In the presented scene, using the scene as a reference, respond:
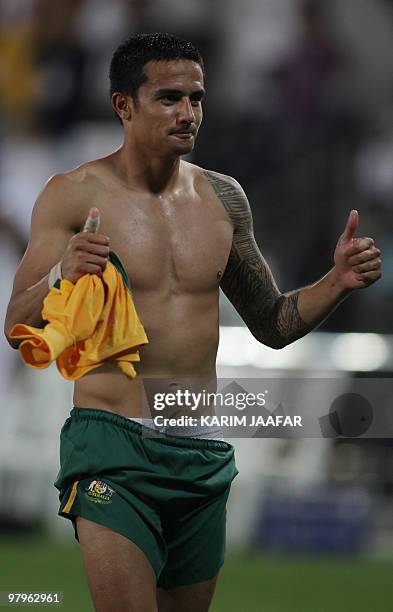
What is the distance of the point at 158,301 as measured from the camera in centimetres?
381

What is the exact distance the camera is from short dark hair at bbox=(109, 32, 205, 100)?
3.87 metres

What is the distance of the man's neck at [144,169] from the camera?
12.8ft

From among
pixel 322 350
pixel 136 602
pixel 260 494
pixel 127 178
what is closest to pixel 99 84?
pixel 322 350

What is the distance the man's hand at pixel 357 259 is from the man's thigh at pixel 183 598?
1015 mm

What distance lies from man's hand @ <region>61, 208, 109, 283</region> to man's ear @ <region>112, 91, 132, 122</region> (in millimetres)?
666

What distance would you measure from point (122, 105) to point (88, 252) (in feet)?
2.61

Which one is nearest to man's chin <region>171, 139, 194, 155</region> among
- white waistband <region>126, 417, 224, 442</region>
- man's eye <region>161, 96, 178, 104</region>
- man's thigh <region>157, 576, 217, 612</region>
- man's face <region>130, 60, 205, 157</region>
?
man's face <region>130, 60, 205, 157</region>

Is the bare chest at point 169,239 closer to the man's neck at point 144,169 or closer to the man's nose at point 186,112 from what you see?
the man's neck at point 144,169

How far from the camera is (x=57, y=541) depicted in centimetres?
815

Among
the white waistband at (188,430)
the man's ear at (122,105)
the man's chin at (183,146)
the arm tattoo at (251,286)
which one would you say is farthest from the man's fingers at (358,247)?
the man's ear at (122,105)

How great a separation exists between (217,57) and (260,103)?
475 mm

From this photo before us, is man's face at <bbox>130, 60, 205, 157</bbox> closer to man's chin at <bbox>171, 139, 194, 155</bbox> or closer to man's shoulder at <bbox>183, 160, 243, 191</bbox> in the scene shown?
man's chin at <bbox>171, 139, 194, 155</bbox>

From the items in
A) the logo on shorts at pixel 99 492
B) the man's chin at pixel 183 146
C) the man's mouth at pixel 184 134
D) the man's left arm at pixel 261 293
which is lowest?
the logo on shorts at pixel 99 492

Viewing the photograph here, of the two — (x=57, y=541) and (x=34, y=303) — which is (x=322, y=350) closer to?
(x=57, y=541)
